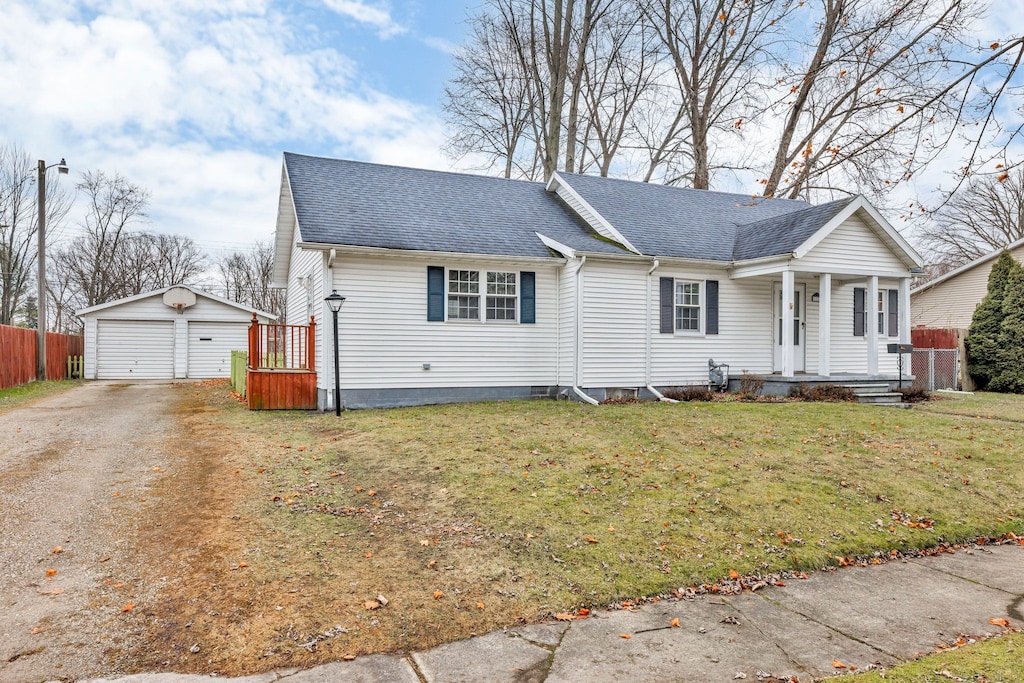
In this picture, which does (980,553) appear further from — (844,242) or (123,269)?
(123,269)

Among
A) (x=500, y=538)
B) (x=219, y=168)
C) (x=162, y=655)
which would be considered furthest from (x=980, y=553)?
(x=219, y=168)

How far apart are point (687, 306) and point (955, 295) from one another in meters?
17.0

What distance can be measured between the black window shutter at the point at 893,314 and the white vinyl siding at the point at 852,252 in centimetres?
175

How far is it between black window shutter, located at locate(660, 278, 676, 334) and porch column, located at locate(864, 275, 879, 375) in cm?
454

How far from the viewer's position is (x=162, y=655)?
10.4 feet

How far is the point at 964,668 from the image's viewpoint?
299 cm

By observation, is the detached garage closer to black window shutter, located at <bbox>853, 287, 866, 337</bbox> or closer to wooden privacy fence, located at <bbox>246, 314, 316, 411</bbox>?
wooden privacy fence, located at <bbox>246, 314, 316, 411</bbox>

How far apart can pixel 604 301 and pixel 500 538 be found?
847 cm

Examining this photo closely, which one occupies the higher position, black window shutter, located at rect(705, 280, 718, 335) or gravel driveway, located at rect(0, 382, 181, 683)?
black window shutter, located at rect(705, 280, 718, 335)

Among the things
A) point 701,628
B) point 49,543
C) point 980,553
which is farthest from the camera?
point 980,553

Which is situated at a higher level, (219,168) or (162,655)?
(219,168)

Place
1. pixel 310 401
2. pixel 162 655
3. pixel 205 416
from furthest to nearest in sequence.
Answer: pixel 310 401, pixel 205 416, pixel 162 655

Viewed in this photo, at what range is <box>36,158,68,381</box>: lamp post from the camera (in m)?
18.2

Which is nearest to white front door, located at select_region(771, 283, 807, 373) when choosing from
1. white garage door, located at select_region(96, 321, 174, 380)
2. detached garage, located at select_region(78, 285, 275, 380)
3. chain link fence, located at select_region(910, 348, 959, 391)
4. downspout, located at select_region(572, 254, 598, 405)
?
chain link fence, located at select_region(910, 348, 959, 391)
